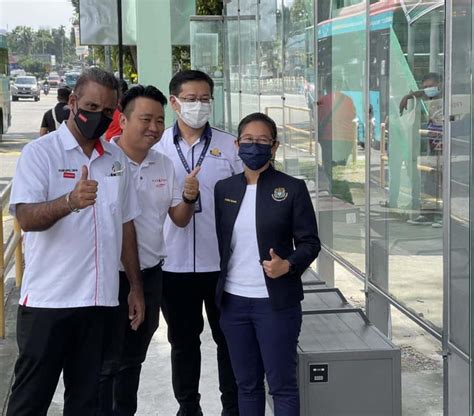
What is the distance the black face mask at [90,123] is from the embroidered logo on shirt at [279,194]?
83cm

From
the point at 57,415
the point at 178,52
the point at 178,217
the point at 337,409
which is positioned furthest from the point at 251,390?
the point at 178,52

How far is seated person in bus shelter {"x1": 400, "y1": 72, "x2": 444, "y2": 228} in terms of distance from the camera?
395cm

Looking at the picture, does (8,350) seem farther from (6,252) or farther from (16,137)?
(16,137)

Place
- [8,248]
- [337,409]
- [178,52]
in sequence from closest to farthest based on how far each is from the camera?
[337,409] < [8,248] < [178,52]

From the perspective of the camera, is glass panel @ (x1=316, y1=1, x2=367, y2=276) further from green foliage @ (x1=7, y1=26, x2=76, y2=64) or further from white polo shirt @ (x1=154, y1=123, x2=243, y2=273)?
green foliage @ (x1=7, y1=26, x2=76, y2=64)

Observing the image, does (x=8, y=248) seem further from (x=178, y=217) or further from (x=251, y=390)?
(x=251, y=390)

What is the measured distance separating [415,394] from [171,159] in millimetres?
2167

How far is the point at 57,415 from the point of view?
192 inches

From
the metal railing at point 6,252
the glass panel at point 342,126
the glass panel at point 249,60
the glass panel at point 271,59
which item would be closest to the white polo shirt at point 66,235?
the metal railing at point 6,252

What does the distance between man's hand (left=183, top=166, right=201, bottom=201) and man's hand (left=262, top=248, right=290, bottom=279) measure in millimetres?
631

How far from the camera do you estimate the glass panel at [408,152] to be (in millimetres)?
4039

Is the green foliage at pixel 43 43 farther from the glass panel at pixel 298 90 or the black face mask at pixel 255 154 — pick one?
the black face mask at pixel 255 154

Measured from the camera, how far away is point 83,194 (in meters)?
3.06

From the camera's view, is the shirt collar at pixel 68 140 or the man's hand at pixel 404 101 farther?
the man's hand at pixel 404 101
